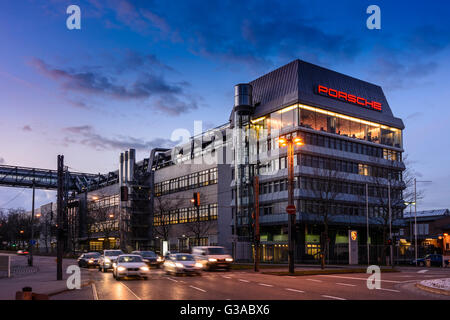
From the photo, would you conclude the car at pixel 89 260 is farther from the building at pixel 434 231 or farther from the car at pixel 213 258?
the building at pixel 434 231

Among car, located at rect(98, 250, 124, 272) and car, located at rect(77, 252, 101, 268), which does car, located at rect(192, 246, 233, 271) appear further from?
car, located at rect(77, 252, 101, 268)

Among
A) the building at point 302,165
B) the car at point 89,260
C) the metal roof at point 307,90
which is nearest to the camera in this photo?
the car at point 89,260

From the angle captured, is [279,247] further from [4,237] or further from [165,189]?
[4,237]

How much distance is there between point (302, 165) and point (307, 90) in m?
10.4

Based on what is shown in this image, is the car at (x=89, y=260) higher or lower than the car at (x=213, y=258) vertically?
lower

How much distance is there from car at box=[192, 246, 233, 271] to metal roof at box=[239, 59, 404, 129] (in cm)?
3012

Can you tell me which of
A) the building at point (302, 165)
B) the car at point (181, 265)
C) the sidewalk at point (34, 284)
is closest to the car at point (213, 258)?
the car at point (181, 265)

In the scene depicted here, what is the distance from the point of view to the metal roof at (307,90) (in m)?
67.2

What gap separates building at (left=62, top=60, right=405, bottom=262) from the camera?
215 feet

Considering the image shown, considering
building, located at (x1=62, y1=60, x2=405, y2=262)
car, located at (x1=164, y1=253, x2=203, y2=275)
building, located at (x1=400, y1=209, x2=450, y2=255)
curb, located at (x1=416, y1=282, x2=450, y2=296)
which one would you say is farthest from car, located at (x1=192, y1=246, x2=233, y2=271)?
building, located at (x1=400, y1=209, x2=450, y2=255)

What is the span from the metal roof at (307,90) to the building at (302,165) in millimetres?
160

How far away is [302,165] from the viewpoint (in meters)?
65.2

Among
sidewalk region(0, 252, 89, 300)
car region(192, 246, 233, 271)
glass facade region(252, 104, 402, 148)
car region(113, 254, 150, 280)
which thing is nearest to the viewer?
sidewalk region(0, 252, 89, 300)

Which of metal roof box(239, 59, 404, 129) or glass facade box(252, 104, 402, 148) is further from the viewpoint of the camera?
metal roof box(239, 59, 404, 129)
